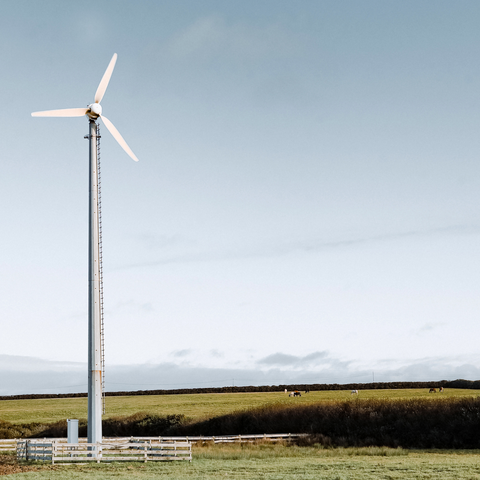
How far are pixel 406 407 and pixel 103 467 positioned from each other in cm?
3773

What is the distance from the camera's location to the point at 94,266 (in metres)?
39.3

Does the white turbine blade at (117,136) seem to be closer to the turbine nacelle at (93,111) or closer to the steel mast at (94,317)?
the turbine nacelle at (93,111)

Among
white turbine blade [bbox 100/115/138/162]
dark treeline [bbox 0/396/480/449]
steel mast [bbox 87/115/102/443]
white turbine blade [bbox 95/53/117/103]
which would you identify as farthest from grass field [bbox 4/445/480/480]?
white turbine blade [bbox 95/53/117/103]

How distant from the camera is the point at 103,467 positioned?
3403cm

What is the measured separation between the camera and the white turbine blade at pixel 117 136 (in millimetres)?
42375

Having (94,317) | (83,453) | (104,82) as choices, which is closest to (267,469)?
(83,453)

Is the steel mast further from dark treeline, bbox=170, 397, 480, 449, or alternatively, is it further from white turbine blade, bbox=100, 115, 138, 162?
dark treeline, bbox=170, 397, 480, 449

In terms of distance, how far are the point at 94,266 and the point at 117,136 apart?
32.1 ft

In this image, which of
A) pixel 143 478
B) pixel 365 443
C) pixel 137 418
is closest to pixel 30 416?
pixel 137 418

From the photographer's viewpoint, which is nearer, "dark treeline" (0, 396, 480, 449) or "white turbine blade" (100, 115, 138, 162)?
"white turbine blade" (100, 115, 138, 162)

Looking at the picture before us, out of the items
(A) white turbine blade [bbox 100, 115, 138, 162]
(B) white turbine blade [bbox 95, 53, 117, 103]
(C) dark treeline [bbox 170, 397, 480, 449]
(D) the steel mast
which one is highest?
(B) white turbine blade [bbox 95, 53, 117, 103]

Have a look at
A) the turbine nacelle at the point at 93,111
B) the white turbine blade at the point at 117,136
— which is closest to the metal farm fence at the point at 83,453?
the white turbine blade at the point at 117,136

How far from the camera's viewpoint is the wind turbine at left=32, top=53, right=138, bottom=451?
→ 125 ft

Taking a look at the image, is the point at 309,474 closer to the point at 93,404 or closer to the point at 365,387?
the point at 93,404
